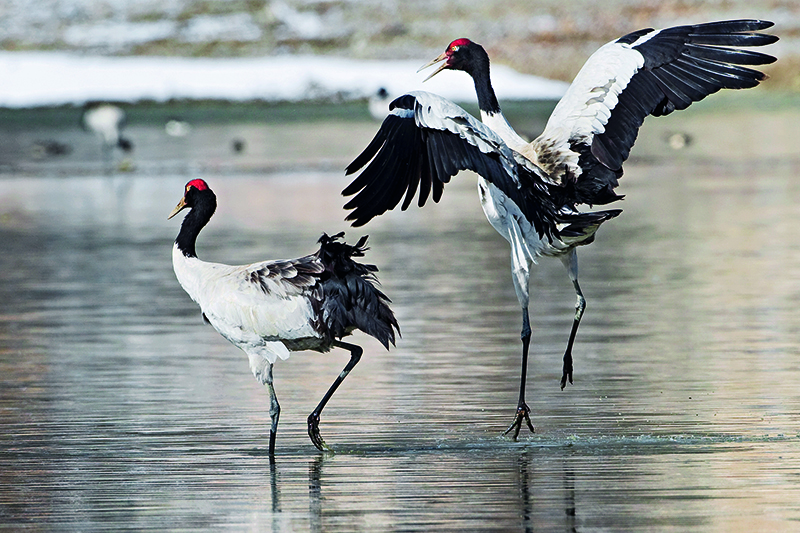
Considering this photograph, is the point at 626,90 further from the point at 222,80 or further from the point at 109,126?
the point at 222,80

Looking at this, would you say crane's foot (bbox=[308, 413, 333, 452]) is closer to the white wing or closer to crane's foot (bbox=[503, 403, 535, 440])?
crane's foot (bbox=[503, 403, 535, 440])

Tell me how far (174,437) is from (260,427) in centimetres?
62

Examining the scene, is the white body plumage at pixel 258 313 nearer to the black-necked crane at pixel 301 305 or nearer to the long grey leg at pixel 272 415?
the black-necked crane at pixel 301 305

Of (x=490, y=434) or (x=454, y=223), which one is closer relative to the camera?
(x=490, y=434)

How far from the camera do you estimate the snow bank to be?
215 ft

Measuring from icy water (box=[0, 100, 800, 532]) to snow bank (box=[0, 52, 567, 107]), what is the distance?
4069cm

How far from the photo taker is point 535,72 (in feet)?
228

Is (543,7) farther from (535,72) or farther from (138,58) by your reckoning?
(138,58)

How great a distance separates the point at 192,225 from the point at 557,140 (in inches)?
97.9

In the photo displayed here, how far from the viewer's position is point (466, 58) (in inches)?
446

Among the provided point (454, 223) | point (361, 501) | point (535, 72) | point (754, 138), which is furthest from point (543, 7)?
point (361, 501)

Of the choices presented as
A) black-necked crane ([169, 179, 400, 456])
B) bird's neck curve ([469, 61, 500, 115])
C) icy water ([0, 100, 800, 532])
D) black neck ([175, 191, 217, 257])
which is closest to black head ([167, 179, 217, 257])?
black neck ([175, 191, 217, 257])

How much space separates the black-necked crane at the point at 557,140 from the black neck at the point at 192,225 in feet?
4.14

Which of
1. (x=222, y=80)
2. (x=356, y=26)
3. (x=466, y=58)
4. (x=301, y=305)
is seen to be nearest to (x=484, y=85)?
(x=466, y=58)
